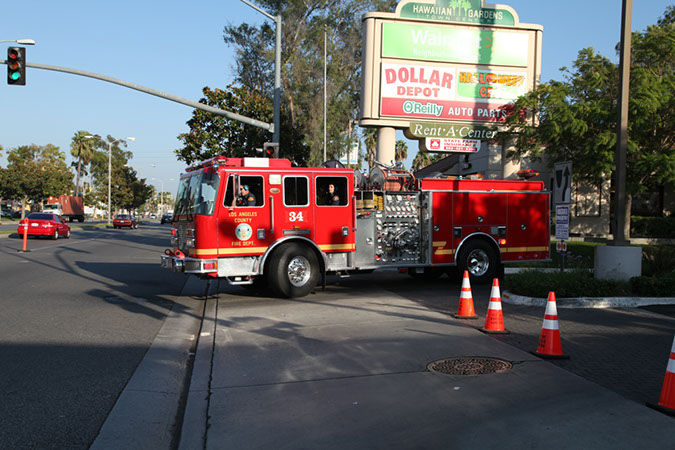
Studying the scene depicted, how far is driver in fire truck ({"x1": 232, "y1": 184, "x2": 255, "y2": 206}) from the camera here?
11.1 meters

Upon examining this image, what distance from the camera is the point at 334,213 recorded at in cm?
1188

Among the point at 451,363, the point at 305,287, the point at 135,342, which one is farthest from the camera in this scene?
the point at 305,287

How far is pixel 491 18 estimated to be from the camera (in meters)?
20.2

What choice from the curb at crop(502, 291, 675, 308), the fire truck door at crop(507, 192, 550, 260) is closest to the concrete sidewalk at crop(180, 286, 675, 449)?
the curb at crop(502, 291, 675, 308)

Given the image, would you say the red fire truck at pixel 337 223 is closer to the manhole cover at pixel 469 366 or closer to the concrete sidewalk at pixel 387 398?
the concrete sidewalk at pixel 387 398

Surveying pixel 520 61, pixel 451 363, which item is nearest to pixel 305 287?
pixel 451 363

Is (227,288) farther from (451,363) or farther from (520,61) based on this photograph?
(520,61)

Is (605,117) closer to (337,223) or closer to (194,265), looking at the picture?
(337,223)

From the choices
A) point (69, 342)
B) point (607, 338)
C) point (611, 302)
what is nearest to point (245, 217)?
point (69, 342)

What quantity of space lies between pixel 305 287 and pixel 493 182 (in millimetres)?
5474

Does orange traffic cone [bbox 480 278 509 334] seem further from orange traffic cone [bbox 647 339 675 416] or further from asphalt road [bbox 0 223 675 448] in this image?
orange traffic cone [bbox 647 339 675 416]

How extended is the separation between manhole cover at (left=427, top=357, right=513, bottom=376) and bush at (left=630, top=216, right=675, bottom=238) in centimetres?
2639

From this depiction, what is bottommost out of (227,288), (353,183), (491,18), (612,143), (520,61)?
(227,288)

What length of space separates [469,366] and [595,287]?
4968 mm
